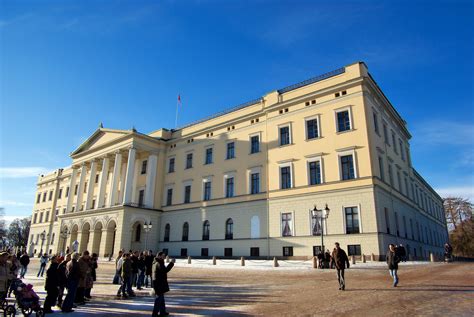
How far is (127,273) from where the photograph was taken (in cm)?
1248

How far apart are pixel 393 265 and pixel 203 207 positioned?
91.8 ft

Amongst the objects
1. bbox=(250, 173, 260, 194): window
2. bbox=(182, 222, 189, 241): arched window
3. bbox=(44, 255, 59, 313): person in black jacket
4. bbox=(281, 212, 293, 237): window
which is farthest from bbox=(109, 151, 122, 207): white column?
bbox=(44, 255, 59, 313): person in black jacket

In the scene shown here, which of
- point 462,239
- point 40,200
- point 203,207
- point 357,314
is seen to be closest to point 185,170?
point 203,207

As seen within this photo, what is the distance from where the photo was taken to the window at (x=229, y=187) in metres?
37.3

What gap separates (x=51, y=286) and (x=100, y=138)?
41712 mm

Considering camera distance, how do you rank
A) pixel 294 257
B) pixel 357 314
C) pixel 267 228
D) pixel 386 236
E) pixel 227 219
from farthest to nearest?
pixel 227 219 → pixel 267 228 → pixel 294 257 → pixel 386 236 → pixel 357 314

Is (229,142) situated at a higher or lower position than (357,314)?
higher

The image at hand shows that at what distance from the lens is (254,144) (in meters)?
36.6

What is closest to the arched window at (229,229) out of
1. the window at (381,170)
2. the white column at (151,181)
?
the white column at (151,181)

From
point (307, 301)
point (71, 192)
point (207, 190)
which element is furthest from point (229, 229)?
point (71, 192)

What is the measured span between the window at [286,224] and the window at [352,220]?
215 inches

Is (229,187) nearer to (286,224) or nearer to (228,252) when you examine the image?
(228,252)

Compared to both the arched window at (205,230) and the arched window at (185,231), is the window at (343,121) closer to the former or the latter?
the arched window at (205,230)

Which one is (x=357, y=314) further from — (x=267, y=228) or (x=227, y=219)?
(x=227, y=219)
